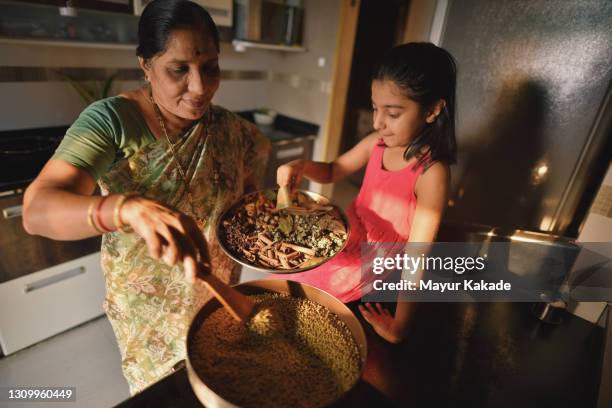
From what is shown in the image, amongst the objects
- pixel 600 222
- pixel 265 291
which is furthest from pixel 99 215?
pixel 600 222

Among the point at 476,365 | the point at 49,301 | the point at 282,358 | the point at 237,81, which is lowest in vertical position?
the point at 49,301

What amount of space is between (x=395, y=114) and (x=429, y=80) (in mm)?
123

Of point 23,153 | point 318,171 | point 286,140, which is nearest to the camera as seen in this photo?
point 318,171

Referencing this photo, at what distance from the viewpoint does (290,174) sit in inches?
44.6

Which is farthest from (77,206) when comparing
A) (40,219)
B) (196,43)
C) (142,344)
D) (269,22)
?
(269,22)

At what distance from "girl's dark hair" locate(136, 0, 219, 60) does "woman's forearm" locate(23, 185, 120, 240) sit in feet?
1.46

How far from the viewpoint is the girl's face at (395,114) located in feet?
3.11

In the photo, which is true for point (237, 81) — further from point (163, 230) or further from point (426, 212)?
point (163, 230)

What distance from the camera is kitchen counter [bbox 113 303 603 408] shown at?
0.76m

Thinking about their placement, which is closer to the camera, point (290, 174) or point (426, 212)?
point (426, 212)

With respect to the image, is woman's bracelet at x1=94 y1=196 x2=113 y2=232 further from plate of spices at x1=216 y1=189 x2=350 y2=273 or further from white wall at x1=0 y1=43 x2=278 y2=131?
white wall at x1=0 y1=43 x2=278 y2=131

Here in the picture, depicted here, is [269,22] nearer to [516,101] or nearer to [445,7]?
[445,7]

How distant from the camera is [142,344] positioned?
122 cm

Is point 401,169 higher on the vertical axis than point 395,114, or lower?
lower
